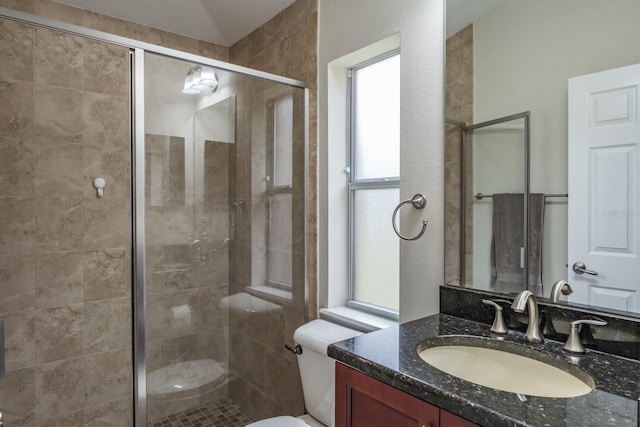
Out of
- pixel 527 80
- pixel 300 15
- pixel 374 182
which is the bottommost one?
pixel 374 182

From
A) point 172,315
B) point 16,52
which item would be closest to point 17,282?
point 172,315

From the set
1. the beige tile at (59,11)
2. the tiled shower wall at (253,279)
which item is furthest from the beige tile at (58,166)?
the tiled shower wall at (253,279)

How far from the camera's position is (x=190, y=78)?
68.9 inches

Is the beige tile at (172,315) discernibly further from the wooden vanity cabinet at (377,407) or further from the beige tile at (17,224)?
the wooden vanity cabinet at (377,407)

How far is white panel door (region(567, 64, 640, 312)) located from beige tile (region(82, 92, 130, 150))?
7.02 feet

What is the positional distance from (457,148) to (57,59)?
2.05 metres

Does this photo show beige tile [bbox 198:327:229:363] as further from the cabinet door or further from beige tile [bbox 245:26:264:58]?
beige tile [bbox 245:26:264:58]

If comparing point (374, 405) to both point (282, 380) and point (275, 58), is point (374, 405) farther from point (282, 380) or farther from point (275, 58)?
point (275, 58)

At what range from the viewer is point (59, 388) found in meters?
1.97

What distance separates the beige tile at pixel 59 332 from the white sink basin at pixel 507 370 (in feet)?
6.08

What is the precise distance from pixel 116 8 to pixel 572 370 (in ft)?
8.86

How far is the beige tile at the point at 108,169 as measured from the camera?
2.05 meters

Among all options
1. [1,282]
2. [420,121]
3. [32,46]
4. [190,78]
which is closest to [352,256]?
[420,121]

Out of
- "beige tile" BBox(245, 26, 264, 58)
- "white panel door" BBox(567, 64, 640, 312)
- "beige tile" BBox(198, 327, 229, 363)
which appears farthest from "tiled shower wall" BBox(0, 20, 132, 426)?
"white panel door" BBox(567, 64, 640, 312)
